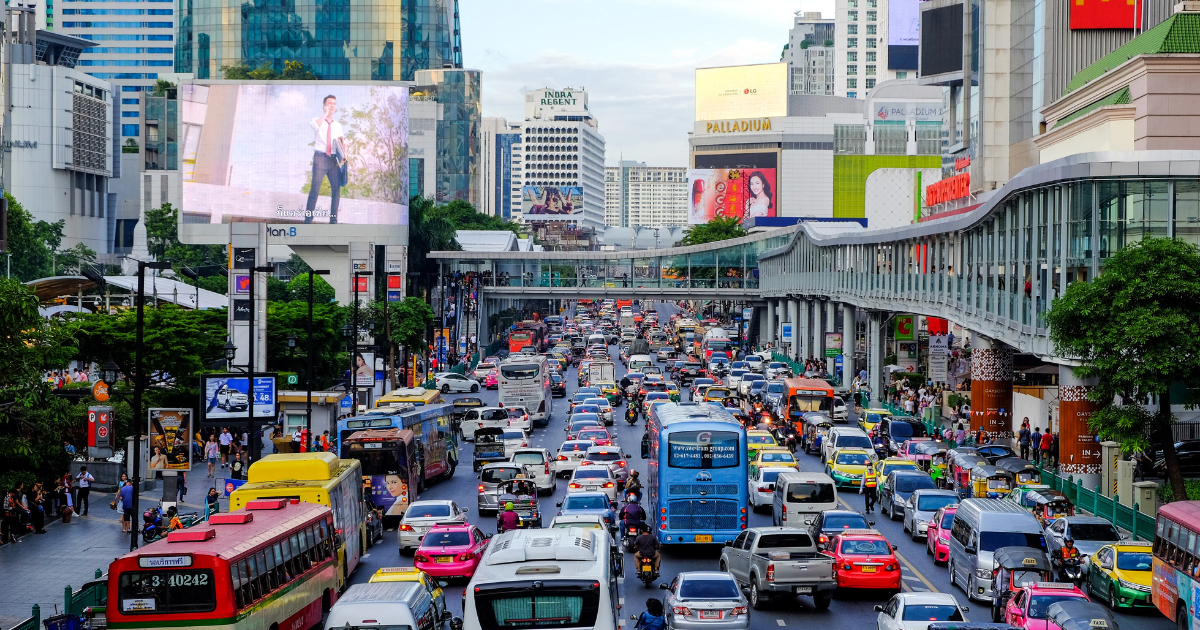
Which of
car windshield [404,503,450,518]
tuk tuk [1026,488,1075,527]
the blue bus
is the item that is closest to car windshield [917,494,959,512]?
tuk tuk [1026,488,1075,527]

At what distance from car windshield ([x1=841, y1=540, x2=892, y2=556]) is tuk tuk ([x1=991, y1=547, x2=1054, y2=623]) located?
2241mm

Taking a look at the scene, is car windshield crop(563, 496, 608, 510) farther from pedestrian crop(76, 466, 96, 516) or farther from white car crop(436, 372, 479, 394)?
white car crop(436, 372, 479, 394)

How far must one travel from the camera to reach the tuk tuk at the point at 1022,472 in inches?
1373

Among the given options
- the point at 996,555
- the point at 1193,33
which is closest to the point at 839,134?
the point at 1193,33

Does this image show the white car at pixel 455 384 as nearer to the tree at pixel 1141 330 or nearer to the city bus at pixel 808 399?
the city bus at pixel 808 399

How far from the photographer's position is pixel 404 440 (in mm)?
35062

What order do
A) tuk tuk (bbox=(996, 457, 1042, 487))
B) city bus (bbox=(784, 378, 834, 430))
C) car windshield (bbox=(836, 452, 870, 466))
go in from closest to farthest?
tuk tuk (bbox=(996, 457, 1042, 487))
car windshield (bbox=(836, 452, 870, 466))
city bus (bbox=(784, 378, 834, 430))

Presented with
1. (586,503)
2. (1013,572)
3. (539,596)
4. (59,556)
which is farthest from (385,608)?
(59,556)

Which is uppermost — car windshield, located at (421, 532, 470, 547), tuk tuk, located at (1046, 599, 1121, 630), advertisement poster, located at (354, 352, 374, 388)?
advertisement poster, located at (354, 352, 374, 388)

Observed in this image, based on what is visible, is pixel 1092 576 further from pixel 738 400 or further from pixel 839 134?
pixel 839 134

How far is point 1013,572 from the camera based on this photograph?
22.1 metres

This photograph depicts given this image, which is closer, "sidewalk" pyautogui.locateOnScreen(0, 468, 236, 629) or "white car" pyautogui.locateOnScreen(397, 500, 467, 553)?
"sidewalk" pyautogui.locateOnScreen(0, 468, 236, 629)

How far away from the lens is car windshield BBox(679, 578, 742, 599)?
779 inches

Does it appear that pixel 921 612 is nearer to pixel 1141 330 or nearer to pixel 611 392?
pixel 1141 330
